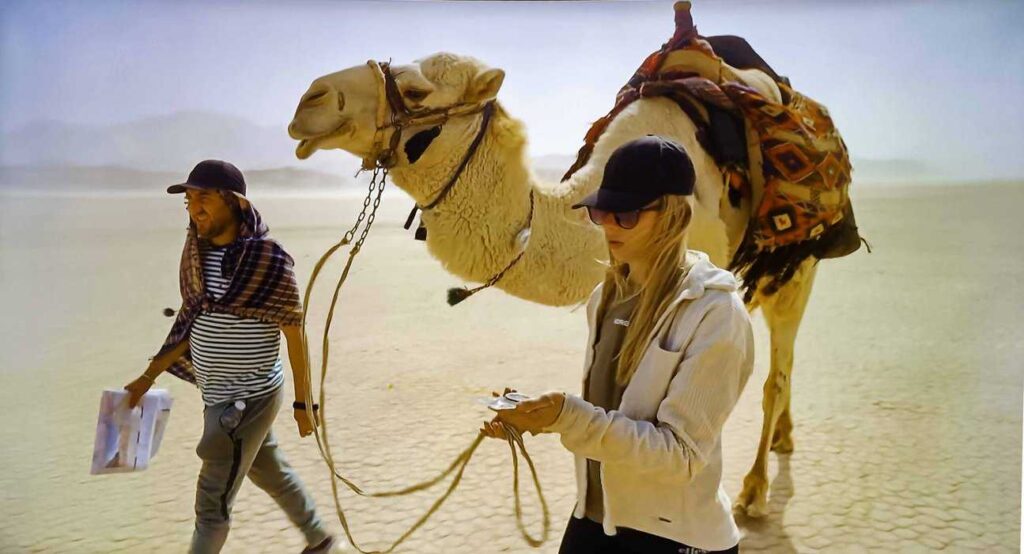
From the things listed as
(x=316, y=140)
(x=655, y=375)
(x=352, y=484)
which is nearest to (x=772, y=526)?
(x=352, y=484)

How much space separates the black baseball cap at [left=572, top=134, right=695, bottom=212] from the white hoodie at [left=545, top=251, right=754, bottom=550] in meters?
0.17

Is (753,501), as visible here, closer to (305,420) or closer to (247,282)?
(305,420)

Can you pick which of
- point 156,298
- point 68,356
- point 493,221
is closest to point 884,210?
point 493,221

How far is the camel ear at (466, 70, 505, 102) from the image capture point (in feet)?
7.86

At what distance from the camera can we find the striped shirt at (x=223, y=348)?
2316 mm

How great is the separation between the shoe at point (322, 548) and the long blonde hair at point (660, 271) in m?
1.91

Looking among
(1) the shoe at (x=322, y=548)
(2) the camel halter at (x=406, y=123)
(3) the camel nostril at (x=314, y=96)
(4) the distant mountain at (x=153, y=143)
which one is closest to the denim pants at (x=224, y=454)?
(1) the shoe at (x=322, y=548)

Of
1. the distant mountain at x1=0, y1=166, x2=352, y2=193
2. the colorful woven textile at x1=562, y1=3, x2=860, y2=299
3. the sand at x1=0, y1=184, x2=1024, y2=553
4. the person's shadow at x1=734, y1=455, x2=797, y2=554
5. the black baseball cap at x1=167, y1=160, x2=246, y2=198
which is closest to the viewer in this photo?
the black baseball cap at x1=167, y1=160, x2=246, y2=198

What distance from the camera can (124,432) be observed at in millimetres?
2336

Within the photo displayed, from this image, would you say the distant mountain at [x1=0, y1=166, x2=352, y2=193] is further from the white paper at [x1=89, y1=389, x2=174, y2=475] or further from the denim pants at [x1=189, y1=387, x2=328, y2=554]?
the denim pants at [x1=189, y1=387, x2=328, y2=554]

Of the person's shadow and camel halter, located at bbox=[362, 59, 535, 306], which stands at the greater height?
camel halter, located at bbox=[362, 59, 535, 306]

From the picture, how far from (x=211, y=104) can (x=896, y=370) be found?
5.03 m

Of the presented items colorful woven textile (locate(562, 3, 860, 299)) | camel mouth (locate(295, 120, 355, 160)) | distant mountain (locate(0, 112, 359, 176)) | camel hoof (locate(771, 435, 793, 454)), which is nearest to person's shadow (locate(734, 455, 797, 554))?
camel hoof (locate(771, 435, 793, 454))

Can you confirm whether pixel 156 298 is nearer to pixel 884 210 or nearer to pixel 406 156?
pixel 406 156
